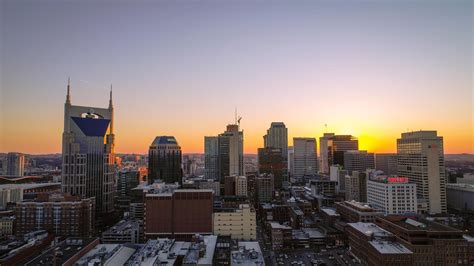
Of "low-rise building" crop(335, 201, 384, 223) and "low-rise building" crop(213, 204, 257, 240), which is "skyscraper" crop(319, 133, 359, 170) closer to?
"low-rise building" crop(335, 201, 384, 223)

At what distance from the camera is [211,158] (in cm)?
9106

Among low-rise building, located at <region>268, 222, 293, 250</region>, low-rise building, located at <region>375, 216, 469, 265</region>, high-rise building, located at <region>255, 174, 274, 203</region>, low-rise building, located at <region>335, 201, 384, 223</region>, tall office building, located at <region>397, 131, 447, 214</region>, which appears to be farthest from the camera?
high-rise building, located at <region>255, 174, 274, 203</region>

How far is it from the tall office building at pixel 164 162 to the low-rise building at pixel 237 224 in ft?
138

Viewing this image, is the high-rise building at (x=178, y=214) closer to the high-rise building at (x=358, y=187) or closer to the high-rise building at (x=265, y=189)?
the high-rise building at (x=265, y=189)

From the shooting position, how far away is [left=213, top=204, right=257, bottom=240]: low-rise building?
117ft

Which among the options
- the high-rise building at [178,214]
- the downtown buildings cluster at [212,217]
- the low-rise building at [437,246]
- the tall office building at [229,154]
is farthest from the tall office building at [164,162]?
the low-rise building at [437,246]

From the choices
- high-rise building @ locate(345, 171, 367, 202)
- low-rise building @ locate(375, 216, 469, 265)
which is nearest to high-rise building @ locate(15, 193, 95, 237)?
low-rise building @ locate(375, 216, 469, 265)

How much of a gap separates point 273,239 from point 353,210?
13.1 metres

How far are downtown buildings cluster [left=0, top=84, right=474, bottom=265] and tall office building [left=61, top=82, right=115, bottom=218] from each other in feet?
0.55

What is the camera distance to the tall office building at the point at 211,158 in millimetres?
89438

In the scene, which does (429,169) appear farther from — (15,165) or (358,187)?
(15,165)

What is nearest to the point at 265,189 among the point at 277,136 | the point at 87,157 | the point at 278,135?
the point at 87,157

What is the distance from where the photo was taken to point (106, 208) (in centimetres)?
5384

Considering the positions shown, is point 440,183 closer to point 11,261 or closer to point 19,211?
point 11,261
